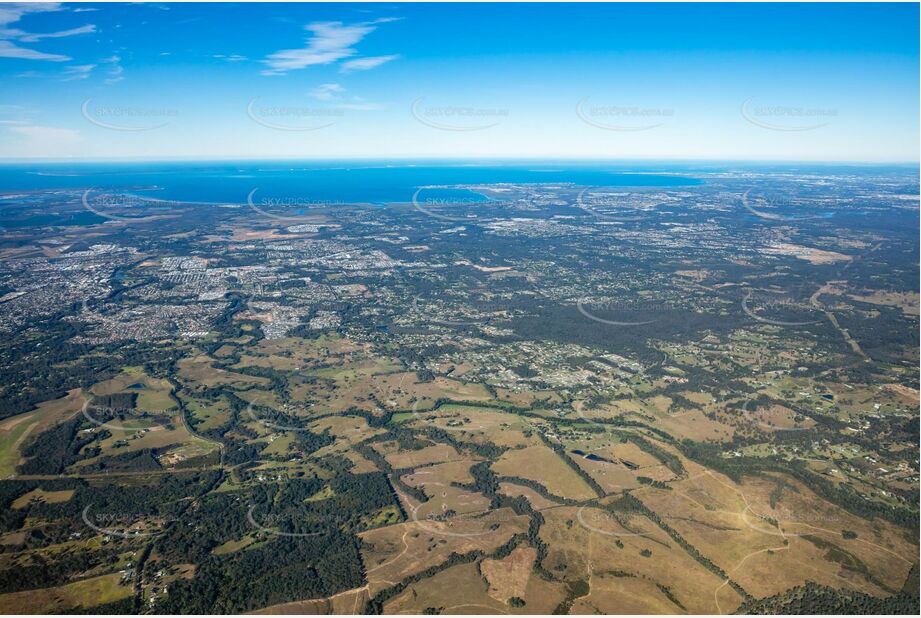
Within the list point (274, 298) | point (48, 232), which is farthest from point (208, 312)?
point (48, 232)

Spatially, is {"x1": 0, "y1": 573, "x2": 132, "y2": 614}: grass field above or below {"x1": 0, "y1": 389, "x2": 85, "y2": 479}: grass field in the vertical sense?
below

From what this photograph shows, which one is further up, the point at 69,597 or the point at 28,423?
the point at 28,423

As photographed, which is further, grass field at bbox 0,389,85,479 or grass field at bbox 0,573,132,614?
grass field at bbox 0,389,85,479

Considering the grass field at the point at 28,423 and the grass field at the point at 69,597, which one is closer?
the grass field at the point at 69,597

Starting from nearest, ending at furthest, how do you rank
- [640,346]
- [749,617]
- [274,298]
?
[749,617] < [640,346] < [274,298]

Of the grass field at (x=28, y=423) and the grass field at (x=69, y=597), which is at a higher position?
the grass field at (x=28, y=423)

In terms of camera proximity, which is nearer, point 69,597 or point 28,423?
point 69,597

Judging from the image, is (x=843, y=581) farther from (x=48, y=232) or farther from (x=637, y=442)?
(x=48, y=232)

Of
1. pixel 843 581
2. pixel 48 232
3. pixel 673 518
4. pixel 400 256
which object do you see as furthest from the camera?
pixel 48 232

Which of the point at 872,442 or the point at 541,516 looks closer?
the point at 541,516
